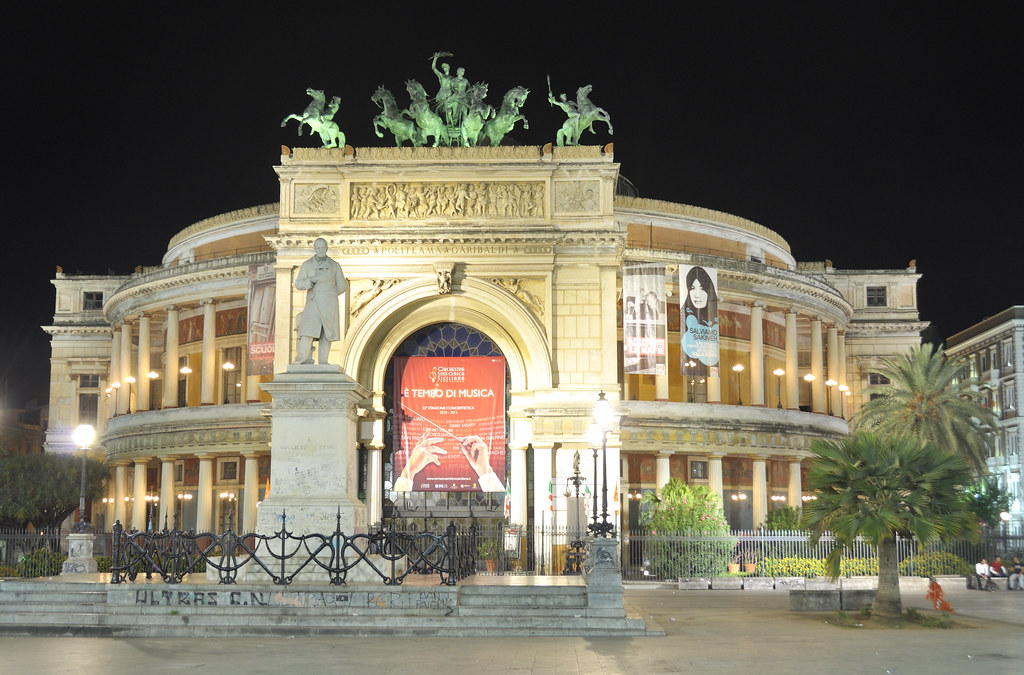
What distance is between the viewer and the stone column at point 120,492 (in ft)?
211

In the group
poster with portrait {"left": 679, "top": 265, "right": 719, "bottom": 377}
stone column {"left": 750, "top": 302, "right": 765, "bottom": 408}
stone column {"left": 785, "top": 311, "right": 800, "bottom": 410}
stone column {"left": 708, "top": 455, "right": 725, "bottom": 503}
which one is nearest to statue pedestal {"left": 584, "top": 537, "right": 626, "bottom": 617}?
poster with portrait {"left": 679, "top": 265, "right": 719, "bottom": 377}

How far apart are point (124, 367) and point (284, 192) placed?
27.9 meters

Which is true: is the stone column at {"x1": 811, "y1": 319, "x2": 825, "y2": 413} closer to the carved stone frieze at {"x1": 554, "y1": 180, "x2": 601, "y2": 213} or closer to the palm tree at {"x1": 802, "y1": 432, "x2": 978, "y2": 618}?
the carved stone frieze at {"x1": 554, "y1": 180, "x2": 601, "y2": 213}

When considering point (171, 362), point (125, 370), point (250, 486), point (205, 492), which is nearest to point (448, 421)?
point (250, 486)

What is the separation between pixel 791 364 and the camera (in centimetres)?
6209

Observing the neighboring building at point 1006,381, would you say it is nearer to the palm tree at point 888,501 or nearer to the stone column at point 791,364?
the stone column at point 791,364

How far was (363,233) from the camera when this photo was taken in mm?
39938

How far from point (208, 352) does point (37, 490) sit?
1095cm

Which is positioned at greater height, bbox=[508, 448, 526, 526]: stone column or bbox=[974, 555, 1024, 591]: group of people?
bbox=[508, 448, 526, 526]: stone column

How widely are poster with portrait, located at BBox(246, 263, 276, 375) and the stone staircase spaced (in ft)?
90.4

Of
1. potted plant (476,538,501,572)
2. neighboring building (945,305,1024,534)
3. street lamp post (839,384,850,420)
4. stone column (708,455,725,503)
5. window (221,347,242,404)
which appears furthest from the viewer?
neighboring building (945,305,1024,534)

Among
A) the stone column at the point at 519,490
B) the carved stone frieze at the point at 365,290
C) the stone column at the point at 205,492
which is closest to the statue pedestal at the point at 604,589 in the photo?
the stone column at the point at 519,490

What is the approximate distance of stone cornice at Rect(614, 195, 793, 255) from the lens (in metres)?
62.7

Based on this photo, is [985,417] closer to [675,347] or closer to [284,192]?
[675,347]
